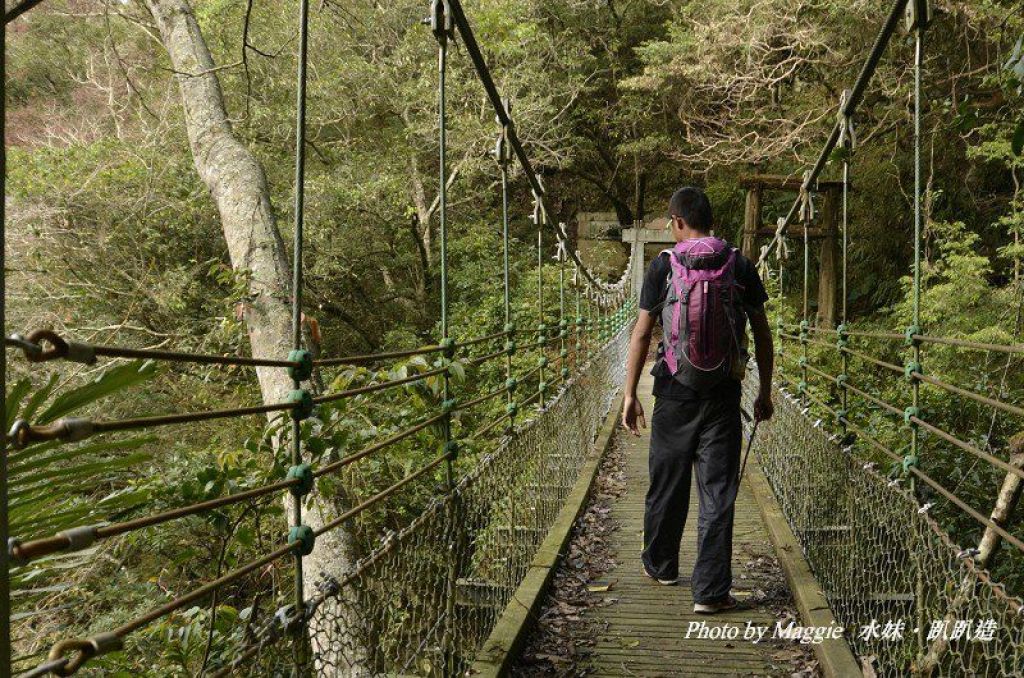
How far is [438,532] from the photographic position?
5.57ft

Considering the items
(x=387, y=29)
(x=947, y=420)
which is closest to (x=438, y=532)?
(x=947, y=420)

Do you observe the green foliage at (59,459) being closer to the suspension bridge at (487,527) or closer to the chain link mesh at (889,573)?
the suspension bridge at (487,527)

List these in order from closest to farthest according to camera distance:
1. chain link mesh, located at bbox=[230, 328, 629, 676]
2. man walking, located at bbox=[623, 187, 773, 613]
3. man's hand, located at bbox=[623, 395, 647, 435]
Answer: chain link mesh, located at bbox=[230, 328, 629, 676] → man walking, located at bbox=[623, 187, 773, 613] → man's hand, located at bbox=[623, 395, 647, 435]

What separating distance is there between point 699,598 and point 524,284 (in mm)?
8934

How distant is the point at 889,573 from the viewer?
79.8 inches

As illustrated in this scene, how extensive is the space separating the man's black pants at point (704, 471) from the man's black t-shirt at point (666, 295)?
3 centimetres

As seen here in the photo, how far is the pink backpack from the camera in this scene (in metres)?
2.14

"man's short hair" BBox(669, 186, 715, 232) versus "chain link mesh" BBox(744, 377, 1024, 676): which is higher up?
"man's short hair" BBox(669, 186, 715, 232)

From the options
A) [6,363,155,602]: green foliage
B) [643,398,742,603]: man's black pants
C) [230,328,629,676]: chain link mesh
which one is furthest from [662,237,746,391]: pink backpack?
[6,363,155,602]: green foliage

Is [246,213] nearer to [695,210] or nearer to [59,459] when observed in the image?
[695,210]

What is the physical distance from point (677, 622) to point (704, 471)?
47cm

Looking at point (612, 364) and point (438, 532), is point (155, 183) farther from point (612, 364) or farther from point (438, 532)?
Answer: point (438, 532)

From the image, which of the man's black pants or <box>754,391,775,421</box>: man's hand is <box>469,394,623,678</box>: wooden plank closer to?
the man's black pants

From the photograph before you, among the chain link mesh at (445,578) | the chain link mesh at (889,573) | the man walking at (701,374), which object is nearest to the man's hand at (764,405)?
the man walking at (701,374)
